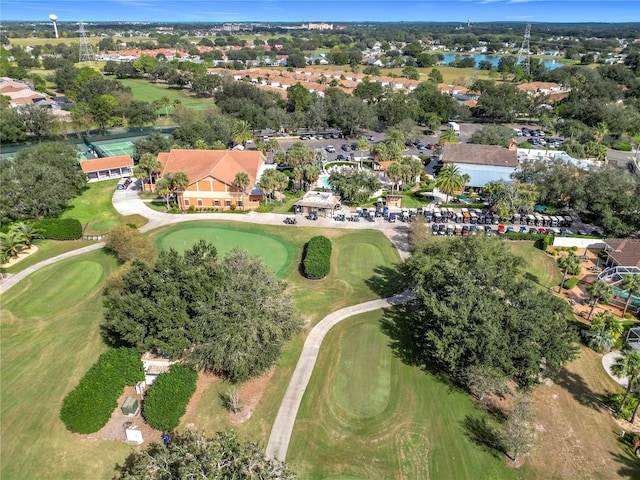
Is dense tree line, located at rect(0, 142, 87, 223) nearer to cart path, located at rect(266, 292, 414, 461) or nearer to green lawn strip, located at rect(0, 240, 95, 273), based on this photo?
green lawn strip, located at rect(0, 240, 95, 273)

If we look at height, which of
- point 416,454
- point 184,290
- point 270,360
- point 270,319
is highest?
point 184,290

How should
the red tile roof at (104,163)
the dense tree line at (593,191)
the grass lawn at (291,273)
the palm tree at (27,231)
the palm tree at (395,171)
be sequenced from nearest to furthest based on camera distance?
the grass lawn at (291,273)
the palm tree at (27,231)
the dense tree line at (593,191)
the palm tree at (395,171)
the red tile roof at (104,163)

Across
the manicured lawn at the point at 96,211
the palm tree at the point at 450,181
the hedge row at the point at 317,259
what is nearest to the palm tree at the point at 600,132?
the palm tree at the point at 450,181

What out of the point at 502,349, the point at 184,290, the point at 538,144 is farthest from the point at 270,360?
the point at 538,144

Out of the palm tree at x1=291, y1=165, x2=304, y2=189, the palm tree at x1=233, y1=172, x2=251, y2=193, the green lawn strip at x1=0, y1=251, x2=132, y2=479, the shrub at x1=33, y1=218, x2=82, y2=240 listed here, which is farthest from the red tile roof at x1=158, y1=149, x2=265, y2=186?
the green lawn strip at x1=0, y1=251, x2=132, y2=479

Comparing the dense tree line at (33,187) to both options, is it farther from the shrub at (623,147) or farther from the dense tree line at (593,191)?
the shrub at (623,147)

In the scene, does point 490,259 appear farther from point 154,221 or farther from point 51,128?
point 51,128

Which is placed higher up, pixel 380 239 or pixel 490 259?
pixel 490 259
